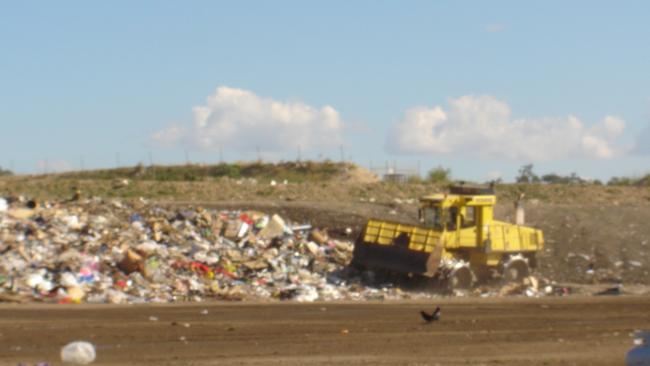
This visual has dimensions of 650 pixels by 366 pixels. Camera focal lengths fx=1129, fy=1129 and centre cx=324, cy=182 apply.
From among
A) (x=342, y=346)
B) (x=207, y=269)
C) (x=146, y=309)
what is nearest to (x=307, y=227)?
(x=207, y=269)

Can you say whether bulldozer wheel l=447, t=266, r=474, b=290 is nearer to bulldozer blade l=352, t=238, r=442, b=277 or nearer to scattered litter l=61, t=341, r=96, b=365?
bulldozer blade l=352, t=238, r=442, b=277

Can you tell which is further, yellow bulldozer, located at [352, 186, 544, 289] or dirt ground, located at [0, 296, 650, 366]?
yellow bulldozer, located at [352, 186, 544, 289]

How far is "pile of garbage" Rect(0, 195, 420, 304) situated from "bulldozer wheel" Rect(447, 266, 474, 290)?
1017mm

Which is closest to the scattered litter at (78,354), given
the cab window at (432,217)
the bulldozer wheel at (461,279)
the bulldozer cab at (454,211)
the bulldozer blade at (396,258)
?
the bulldozer blade at (396,258)

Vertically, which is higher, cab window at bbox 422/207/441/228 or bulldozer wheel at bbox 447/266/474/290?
cab window at bbox 422/207/441/228

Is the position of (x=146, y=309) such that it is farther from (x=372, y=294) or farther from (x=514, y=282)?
(x=514, y=282)

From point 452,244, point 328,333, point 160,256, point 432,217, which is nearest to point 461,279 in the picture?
point 452,244

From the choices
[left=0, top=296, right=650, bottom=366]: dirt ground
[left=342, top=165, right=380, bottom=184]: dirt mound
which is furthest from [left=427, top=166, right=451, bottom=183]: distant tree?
[left=0, top=296, right=650, bottom=366]: dirt ground

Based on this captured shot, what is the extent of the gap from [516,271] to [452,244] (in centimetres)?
185

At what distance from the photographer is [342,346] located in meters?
14.0

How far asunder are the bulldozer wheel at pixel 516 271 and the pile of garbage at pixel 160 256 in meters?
2.97

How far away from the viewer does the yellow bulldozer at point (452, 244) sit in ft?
77.4

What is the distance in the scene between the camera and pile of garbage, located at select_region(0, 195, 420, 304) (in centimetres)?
2189

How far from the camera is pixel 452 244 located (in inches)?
961
